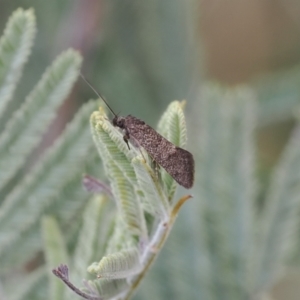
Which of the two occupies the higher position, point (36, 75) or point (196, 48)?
point (196, 48)

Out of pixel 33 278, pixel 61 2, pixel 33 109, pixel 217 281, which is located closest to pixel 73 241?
pixel 33 278

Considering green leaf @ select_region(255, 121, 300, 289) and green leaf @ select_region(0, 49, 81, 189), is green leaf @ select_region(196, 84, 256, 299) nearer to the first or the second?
green leaf @ select_region(255, 121, 300, 289)

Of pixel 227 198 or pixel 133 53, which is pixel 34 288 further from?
pixel 133 53

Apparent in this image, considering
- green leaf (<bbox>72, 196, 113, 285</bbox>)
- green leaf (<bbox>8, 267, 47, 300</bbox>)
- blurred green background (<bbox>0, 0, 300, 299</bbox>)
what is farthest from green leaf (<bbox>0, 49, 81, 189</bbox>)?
blurred green background (<bbox>0, 0, 300, 299</bbox>)

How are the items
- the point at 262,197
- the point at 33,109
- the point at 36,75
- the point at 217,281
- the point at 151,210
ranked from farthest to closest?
the point at 262,197 → the point at 36,75 → the point at 217,281 → the point at 33,109 → the point at 151,210

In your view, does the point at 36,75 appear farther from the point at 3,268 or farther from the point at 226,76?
the point at 226,76

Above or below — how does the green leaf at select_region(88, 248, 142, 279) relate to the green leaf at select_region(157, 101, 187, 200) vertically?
below
